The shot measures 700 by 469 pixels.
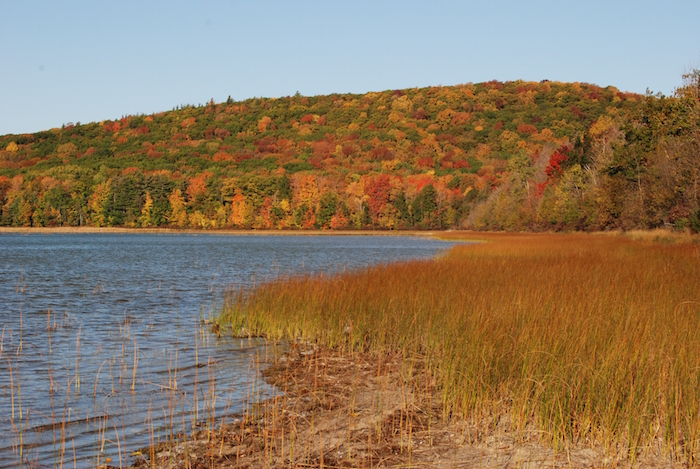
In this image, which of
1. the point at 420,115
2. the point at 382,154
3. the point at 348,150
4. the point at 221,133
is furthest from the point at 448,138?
the point at 221,133

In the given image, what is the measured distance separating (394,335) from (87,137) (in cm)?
14779

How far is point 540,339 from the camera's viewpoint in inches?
277

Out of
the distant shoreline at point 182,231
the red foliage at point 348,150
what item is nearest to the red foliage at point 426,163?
the red foliage at point 348,150

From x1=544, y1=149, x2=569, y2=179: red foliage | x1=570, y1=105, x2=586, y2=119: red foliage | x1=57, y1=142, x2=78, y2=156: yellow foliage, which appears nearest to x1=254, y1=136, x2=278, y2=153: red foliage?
x1=57, y1=142, x2=78, y2=156: yellow foliage

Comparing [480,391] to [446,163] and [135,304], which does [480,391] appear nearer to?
[135,304]

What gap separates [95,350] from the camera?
35.7 ft

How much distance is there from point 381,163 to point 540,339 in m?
121

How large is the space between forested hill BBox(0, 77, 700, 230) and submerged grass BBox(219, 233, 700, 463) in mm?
20177

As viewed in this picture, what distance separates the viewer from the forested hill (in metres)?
43.2

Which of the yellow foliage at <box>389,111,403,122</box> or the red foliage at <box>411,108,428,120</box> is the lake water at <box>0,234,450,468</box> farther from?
the red foliage at <box>411,108,428,120</box>

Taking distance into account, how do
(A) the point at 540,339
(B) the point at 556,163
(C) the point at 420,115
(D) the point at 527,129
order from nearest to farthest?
(A) the point at 540,339 → (B) the point at 556,163 → (D) the point at 527,129 → (C) the point at 420,115

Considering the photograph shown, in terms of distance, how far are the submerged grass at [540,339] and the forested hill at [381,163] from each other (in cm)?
2018

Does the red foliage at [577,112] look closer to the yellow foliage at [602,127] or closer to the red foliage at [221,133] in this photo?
the yellow foliage at [602,127]

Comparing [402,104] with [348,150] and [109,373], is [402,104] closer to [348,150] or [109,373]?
[348,150]
